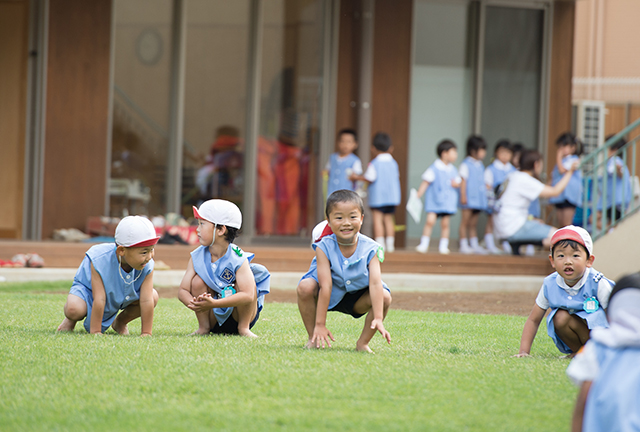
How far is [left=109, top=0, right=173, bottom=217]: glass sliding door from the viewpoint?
34.8 ft

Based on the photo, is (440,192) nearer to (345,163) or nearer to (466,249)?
(466,249)

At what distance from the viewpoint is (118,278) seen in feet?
14.1

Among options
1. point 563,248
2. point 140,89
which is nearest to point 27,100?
point 140,89

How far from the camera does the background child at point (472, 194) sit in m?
10.4

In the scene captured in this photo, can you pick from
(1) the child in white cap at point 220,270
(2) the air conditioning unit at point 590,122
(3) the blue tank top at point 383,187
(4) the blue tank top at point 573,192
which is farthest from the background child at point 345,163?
(1) the child in white cap at point 220,270

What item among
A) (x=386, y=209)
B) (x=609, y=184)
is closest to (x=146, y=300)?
(x=386, y=209)

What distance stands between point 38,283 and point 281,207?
14.6 ft

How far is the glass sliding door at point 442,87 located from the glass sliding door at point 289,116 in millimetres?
1676

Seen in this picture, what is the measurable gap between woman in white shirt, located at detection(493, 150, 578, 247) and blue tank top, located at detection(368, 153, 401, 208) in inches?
51.8

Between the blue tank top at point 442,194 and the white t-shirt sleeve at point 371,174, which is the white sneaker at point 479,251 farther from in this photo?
the white t-shirt sleeve at point 371,174

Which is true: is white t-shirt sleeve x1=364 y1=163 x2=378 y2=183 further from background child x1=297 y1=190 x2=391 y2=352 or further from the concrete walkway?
background child x1=297 y1=190 x2=391 y2=352

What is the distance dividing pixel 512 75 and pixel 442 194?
3.33 m

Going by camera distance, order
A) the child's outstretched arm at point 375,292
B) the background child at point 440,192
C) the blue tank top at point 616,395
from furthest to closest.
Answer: the background child at point 440,192
the child's outstretched arm at point 375,292
the blue tank top at point 616,395

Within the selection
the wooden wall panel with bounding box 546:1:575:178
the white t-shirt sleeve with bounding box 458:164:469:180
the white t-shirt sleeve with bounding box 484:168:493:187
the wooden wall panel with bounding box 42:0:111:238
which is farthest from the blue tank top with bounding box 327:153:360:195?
the wooden wall panel with bounding box 546:1:575:178
